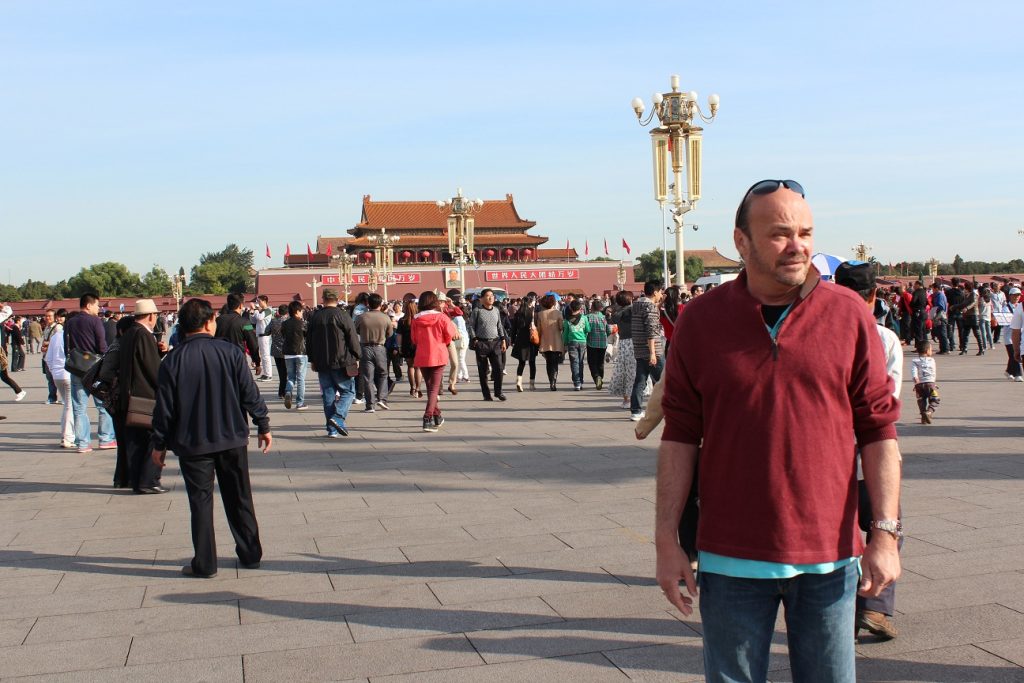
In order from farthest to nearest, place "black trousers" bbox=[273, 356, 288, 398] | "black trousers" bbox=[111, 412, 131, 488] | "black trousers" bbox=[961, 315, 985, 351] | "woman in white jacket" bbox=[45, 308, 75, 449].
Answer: "black trousers" bbox=[961, 315, 985, 351], "black trousers" bbox=[273, 356, 288, 398], "woman in white jacket" bbox=[45, 308, 75, 449], "black trousers" bbox=[111, 412, 131, 488]

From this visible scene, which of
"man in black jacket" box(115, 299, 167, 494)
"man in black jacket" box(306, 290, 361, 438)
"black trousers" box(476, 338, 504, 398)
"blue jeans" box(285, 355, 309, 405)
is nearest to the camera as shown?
"man in black jacket" box(115, 299, 167, 494)

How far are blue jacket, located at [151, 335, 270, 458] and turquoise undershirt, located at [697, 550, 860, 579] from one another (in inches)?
144

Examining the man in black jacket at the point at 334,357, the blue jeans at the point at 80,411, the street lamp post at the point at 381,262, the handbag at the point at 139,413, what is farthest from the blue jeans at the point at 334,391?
the street lamp post at the point at 381,262

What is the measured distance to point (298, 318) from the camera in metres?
14.7

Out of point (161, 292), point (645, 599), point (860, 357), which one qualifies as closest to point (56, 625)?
point (645, 599)

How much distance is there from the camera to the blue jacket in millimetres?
5438

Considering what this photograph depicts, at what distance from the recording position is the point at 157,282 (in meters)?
94.7

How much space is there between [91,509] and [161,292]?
87.6 meters

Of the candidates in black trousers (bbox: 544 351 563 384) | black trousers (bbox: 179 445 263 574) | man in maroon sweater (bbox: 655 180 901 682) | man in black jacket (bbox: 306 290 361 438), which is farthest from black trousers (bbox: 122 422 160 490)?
black trousers (bbox: 544 351 563 384)

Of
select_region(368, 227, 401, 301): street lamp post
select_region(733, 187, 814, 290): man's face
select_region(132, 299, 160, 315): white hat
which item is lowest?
select_region(132, 299, 160, 315): white hat

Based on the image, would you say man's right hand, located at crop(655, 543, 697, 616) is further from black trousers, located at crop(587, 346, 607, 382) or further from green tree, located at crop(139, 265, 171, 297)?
green tree, located at crop(139, 265, 171, 297)

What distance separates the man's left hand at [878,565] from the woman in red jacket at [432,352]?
879cm

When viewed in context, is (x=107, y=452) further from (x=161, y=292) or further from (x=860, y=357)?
(x=161, y=292)

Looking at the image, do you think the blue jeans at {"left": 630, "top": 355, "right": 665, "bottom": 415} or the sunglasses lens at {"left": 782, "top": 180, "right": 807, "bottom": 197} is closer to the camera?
the sunglasses lens at {"left": 782, "top": 180, "right": 807, "bottom": 197}
